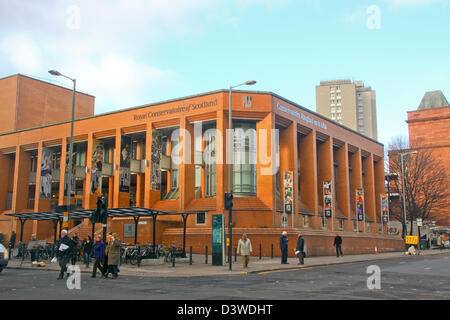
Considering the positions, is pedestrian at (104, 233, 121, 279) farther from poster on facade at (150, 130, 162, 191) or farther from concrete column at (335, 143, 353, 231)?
concrete column at (335, 143, 353, 231)

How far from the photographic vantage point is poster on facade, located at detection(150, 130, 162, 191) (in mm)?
39406

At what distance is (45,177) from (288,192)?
2482cm

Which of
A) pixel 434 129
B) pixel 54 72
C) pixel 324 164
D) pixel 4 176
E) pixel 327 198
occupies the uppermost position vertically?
pixel 434 129

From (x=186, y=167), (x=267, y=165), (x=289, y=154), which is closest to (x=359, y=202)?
(x=289, y=154)

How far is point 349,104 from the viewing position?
14725cm

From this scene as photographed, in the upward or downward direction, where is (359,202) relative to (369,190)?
downward

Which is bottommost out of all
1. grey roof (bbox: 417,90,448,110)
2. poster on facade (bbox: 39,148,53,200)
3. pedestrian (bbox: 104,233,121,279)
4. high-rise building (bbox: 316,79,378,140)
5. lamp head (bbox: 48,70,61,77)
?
pedestrian (bbox: 104,233,121,279)

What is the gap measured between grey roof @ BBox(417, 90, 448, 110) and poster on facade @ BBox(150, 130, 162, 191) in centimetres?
6161

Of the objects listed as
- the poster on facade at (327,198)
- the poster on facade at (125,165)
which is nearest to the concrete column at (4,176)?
the poster on facade at (125,165)

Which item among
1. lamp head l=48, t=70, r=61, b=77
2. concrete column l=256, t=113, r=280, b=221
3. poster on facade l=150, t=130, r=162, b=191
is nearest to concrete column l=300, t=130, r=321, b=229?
concrete column l=256, t=113, r=280, b=221

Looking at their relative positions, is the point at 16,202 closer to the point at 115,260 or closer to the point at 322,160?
the point at 322,160

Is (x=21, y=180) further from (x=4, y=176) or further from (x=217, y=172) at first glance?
(x=217, y=172)

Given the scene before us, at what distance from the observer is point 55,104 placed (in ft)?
199

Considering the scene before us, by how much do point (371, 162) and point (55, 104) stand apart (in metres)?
41.1
